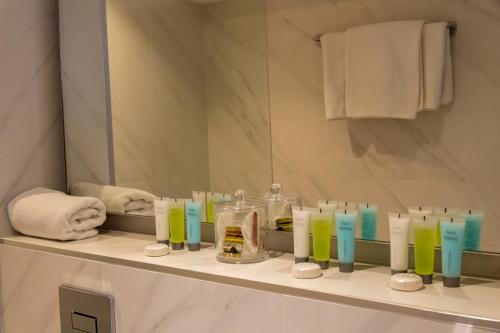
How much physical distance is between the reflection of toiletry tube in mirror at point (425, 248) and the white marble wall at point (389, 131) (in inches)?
3.3

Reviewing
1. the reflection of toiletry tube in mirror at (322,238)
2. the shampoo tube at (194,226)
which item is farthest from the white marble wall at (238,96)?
the reflection of toiletry tube in mirror at (322,238)

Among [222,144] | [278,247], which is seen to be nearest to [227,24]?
[222,144]

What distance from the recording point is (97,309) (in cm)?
125

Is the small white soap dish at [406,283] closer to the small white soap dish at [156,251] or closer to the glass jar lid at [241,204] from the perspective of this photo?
the glass jar lid at [241,204]

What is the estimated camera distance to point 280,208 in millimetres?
1240

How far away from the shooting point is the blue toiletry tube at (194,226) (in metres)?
1.26

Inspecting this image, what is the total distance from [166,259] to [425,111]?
0.61 metres

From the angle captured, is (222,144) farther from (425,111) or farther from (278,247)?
(425,111)

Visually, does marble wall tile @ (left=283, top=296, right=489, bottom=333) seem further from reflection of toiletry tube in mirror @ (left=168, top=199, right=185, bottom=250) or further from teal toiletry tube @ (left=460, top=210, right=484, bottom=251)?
reflection of toiletry tube in mirror @ (left=168, top=199, right=185, bottom=250)

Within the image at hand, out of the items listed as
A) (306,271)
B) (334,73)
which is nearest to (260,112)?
(334,73)

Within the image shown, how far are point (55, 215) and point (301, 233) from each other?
659mm

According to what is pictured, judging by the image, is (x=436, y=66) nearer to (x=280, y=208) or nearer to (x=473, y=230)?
(x=473, y=230)

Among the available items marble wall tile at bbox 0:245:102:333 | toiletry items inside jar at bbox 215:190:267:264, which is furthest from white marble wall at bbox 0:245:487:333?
toiletry items inside jar at bbox 215:190:267:264

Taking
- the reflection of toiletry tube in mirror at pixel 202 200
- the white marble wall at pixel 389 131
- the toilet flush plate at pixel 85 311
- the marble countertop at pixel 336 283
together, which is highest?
the white marble wall at pixel 389 131
